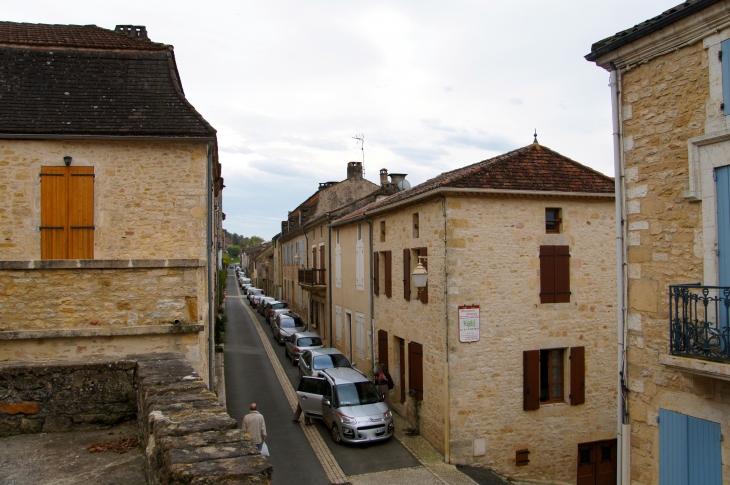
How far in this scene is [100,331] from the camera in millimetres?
9711

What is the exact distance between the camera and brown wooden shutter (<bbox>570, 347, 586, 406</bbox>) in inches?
532

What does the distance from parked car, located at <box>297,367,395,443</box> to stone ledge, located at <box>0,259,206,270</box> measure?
545 cm

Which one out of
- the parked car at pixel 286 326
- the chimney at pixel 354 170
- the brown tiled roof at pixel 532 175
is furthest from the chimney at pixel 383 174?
the brown tiled roof at pixel 532 175

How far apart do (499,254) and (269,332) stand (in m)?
20.4

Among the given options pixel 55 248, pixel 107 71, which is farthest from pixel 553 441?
pixel 107 71

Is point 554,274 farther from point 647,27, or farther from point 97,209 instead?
point 97,209

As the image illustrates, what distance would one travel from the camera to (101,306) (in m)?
9.85

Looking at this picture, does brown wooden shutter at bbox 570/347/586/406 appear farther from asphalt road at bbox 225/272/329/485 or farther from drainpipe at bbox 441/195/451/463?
asphalt road at bbox 225/272/329/485

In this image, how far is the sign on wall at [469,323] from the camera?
1267cm

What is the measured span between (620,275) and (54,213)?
32.0 ft

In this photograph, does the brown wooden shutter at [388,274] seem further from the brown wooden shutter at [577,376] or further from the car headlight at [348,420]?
the brown wooden shutter at [577,376]

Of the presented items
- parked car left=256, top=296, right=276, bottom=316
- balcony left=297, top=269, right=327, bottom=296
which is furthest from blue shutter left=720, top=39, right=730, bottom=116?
parked car left=256, top=296, right=276, bottom=316

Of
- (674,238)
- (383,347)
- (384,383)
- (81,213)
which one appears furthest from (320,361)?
(674,238)

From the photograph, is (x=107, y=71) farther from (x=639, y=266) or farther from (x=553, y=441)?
(x=553, y=441)
